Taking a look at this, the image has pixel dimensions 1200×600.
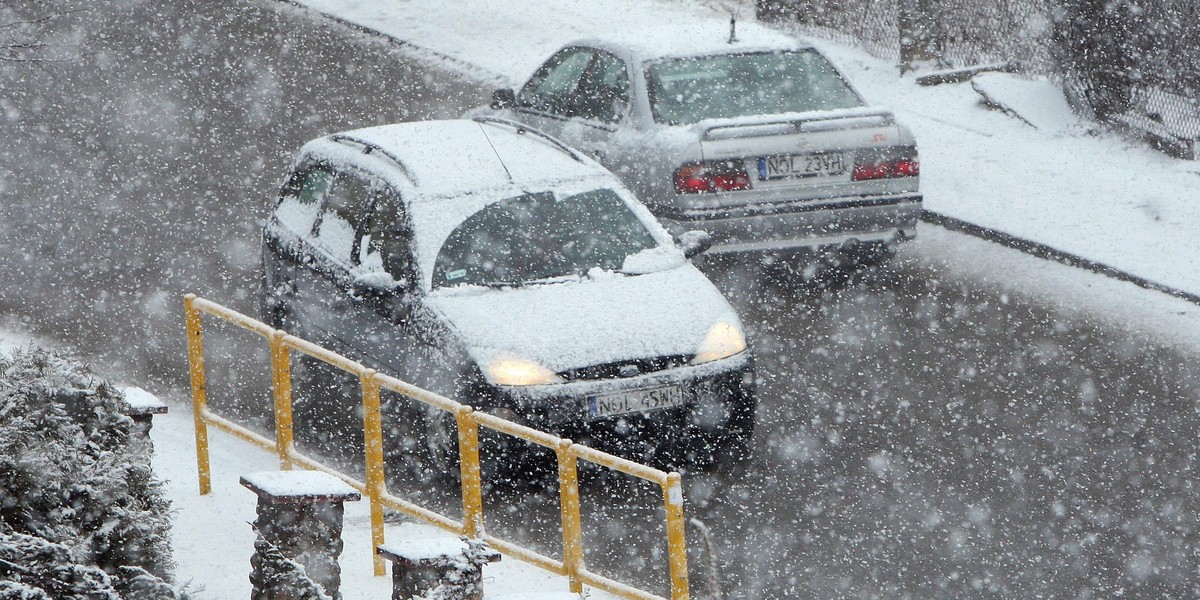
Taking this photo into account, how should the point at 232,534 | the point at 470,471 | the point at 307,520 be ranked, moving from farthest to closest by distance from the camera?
the point at 232,534
the point at 470,471
the point at 307,520

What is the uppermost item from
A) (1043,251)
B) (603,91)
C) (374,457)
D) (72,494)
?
(72,494)

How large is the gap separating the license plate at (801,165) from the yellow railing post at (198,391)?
4.37 metres

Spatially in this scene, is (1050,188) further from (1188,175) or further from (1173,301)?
(1173,301)

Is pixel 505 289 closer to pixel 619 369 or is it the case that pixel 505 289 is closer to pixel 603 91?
pixel 619 369

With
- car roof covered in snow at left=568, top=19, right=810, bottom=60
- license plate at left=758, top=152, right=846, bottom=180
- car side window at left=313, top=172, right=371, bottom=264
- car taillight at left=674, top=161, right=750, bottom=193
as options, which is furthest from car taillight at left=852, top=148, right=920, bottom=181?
car side window at left=313, top=172, right=371, bottom=264

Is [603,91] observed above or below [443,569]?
below

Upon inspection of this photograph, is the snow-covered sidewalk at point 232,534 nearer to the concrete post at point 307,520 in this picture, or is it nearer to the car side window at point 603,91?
the concrete post at point 307,520

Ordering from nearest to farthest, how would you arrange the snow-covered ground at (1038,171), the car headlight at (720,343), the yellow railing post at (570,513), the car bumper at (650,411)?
the yellow railing post at (570,513) → the car bumper at (650,411) → the car headlight at (720,343) → the snow-covered ground at (1038,171)

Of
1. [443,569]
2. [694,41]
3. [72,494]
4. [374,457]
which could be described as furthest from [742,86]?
[72,494]

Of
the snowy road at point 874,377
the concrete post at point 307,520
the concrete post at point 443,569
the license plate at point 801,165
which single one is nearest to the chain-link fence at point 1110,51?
the snowy road at point 874,377

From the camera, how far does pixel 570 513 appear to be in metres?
6.41

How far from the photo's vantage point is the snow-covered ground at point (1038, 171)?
40.5 ft

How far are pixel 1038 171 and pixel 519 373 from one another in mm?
7668

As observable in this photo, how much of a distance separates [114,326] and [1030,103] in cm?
883
